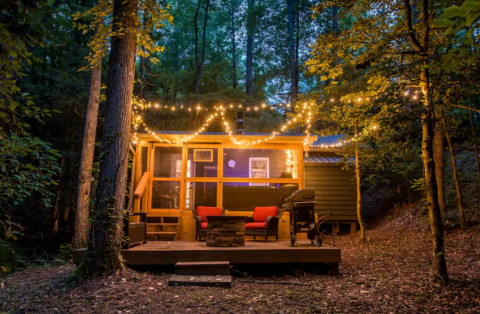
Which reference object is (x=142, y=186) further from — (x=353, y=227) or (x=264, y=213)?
(x=353, y=227)

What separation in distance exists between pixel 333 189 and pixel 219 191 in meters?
4.22

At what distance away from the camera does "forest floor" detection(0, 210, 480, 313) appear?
10.8ft

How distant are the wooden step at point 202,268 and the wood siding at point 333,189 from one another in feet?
19.1

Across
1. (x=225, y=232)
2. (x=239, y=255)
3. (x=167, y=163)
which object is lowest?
(x=239, y=255)

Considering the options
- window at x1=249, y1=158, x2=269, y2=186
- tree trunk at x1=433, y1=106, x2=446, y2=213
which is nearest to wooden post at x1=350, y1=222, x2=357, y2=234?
tree trunk at x1=433, y1=106, x2=446, y2=213

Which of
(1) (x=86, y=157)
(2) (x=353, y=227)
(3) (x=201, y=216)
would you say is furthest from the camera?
(2) (x=353, y=227)

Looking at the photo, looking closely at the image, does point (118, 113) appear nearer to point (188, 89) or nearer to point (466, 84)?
point (466, 84)

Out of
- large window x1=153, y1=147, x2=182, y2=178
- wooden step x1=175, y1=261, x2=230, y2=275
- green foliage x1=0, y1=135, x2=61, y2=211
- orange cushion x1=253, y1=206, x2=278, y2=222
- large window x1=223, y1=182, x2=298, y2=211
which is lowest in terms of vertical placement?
wooden step x1=175, y1=261, x2=230, y2=275

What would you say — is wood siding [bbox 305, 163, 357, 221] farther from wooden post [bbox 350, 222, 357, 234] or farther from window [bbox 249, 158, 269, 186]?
window [bbox 249, 158, 269, 186]

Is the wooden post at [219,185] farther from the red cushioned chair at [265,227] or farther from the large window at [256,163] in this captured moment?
the large window at [256,163]

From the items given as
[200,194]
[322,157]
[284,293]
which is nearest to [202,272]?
[284,293]

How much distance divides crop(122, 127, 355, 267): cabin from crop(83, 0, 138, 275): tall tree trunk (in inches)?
22.2

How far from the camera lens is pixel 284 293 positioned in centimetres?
392

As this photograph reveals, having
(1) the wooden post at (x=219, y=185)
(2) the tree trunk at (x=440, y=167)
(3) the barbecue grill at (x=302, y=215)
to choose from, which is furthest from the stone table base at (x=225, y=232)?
(2) the tree trunk at (x=440, y=167)
